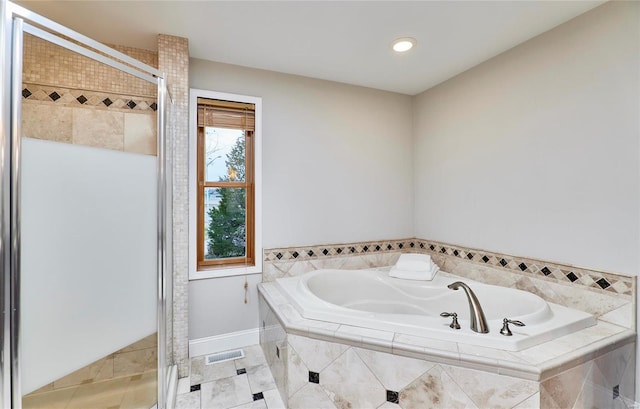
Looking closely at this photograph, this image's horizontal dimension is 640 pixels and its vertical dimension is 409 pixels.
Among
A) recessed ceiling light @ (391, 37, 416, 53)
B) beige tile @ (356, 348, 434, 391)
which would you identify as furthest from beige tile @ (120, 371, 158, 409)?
recessed ceiling light @ (391, 37, 416, 53)

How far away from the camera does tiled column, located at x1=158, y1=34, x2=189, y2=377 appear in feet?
6.75

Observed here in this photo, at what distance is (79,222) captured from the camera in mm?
1203

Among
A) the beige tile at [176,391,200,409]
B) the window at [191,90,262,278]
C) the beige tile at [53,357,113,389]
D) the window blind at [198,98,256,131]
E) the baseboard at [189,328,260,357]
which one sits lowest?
the beige tile at [176,391,200,409]

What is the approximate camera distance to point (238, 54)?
2283 mm

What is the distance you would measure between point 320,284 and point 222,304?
2.83 ft

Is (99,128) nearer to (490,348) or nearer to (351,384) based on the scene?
(351,384)

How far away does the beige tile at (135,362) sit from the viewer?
1537 millimetres

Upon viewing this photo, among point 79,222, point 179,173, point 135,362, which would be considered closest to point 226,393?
point 135,362

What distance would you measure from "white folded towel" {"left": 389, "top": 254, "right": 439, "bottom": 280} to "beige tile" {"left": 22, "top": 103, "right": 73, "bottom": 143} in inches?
99.3

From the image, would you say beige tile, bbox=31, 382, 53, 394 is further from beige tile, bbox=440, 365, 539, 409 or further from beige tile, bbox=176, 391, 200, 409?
beige tile, bbox=440, 365, 539, 409

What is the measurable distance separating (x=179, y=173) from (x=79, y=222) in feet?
3.17

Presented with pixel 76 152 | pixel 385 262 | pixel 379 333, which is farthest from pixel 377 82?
pixel 76 152

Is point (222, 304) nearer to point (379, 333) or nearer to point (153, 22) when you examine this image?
point (379, 333)

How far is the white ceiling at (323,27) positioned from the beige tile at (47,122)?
757mm
